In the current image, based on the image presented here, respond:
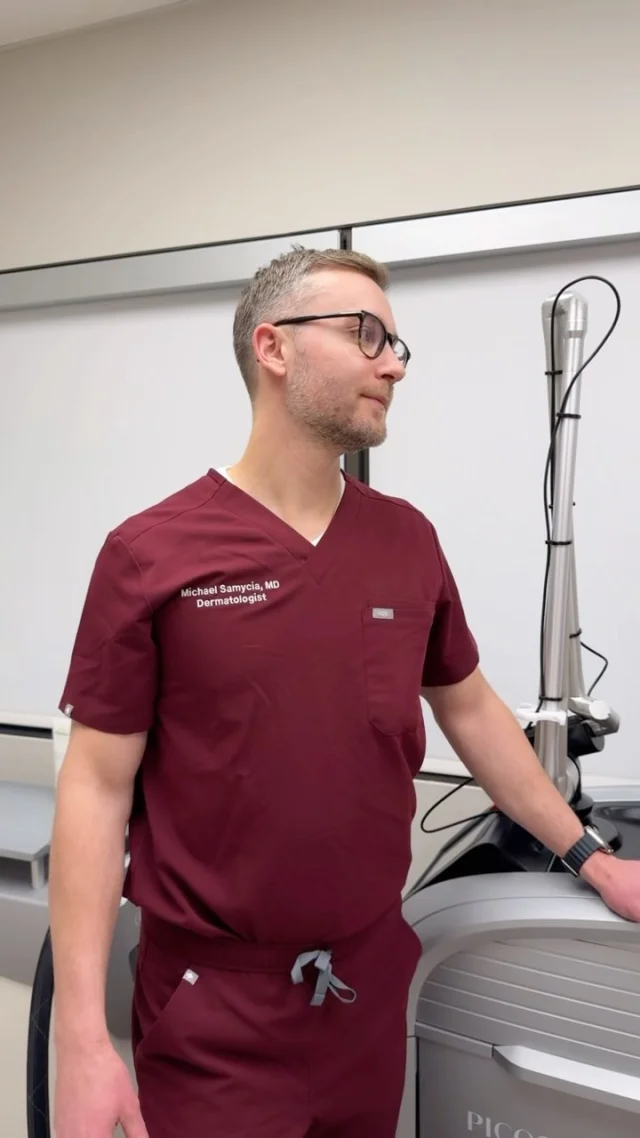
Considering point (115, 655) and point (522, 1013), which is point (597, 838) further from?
point (115, 655)

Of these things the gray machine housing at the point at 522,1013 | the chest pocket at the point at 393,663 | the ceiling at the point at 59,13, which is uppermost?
the ceiling at the point at 59,13

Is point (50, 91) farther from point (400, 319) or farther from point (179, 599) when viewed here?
point (179, 599)

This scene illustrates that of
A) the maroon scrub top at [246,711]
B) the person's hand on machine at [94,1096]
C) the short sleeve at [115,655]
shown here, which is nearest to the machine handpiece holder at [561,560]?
the maroon scrub top at [246,711]

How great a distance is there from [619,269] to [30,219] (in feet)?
4.44

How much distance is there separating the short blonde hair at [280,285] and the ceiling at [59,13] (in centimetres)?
110

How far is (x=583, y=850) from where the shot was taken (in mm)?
985

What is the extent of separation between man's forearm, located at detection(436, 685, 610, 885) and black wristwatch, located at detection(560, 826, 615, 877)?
1 cm

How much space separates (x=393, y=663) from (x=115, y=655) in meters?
0.33

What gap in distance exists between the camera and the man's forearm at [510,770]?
3.38ft

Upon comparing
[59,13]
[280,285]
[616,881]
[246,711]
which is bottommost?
[616,881]

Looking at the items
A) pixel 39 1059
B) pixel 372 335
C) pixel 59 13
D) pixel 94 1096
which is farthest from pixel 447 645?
pixel 59 13

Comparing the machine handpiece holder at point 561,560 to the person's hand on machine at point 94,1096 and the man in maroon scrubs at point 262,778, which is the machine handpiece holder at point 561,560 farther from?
the person's hand on machine at point 94,1096

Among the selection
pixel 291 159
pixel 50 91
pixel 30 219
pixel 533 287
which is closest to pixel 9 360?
pixel 30 219

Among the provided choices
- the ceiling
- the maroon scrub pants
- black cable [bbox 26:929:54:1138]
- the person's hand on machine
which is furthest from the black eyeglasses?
the ceiling
